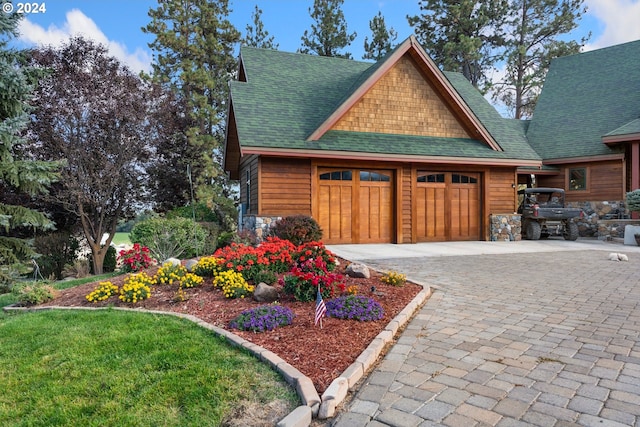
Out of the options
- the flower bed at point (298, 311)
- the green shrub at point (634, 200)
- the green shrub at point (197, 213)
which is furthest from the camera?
the green shrub at point (197, 213)

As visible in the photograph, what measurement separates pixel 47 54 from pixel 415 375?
14.5 m

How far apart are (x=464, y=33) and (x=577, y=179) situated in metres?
12.7

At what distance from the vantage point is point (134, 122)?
12.7 meters

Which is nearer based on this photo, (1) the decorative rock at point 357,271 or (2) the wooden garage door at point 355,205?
(1) the decorative rock at point 357,271

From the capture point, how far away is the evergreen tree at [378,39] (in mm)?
25531

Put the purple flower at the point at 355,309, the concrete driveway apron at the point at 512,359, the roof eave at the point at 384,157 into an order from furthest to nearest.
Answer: the roof eave at the point at 384,157, the purple flower at the point at 355,309, the concrete driveway apron at the point at 512,359

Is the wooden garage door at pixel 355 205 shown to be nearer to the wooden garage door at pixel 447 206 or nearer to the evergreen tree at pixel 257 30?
the wooden garage door at pixel 447 206

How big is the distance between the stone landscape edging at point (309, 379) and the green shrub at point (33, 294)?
10.3 feet

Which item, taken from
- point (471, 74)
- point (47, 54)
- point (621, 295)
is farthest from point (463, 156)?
point (471, 74)

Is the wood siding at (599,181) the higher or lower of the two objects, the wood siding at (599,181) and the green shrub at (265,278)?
the higher

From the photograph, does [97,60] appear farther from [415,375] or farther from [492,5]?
[492,5]

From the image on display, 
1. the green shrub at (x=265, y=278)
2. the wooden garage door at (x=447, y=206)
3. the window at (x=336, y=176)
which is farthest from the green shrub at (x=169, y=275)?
the wooden garage door at (x=447, y=206)

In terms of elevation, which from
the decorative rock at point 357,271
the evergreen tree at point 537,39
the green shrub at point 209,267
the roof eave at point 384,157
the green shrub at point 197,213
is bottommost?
the decorative rock at point 357,271

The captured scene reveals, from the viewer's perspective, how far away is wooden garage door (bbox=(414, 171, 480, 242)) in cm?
1295
